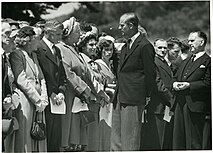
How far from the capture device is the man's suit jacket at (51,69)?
5.82 m

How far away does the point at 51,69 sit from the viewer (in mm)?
5832

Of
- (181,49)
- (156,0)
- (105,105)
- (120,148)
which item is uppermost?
(156,0)

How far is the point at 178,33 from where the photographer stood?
19.4 ft

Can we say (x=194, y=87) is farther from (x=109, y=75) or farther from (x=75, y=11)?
(x=75, y=11)

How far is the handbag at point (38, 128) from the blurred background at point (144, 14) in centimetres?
82

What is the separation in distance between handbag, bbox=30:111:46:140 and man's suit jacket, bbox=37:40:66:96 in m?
0.23

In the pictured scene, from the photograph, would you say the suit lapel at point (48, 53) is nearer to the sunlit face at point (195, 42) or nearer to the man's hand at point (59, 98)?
the man's hand at point (59, 98)

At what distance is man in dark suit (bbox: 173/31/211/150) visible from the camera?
5902mm

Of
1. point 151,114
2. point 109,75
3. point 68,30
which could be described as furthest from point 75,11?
point 151,114

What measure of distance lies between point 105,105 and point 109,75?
26cm

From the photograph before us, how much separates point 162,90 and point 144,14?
68 centimetres

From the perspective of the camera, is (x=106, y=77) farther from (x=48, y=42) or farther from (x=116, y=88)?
(x=48, y=42)

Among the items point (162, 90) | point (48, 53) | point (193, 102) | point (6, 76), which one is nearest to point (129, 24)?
point (162, 90)

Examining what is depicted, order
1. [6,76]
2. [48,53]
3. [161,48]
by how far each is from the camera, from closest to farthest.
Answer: [6,76] < [48,53] < [161,48]
